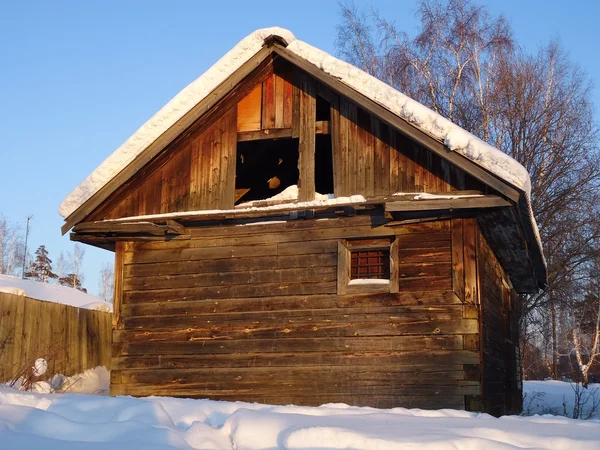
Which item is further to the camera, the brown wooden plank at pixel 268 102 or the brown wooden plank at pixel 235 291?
the brown wooden plank at pixel 268 102

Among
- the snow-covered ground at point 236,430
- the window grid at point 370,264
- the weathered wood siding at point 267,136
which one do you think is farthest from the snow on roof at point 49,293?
the snow-covered ground at point 236,430

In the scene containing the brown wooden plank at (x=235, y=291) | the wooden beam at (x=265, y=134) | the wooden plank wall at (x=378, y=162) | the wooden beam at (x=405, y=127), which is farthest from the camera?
the wooden beam at (x=265, y=134)

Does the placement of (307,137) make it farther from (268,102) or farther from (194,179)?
(194,179)

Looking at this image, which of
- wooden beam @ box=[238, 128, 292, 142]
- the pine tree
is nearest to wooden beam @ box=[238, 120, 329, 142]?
wooden beam @ box=[238, 128, 292, 142]

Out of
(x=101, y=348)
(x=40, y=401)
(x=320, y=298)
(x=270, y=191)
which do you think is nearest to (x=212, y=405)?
(x=40, y=401)

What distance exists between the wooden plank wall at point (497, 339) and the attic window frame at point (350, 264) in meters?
1.21

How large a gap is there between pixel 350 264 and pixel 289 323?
127 centimetres

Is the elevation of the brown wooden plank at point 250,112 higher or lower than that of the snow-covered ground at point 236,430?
higher

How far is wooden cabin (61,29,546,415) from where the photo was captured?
9.21m

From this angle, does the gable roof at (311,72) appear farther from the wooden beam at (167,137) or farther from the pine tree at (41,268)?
the pine tree at (41,268)

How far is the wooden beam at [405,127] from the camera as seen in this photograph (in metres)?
8.78

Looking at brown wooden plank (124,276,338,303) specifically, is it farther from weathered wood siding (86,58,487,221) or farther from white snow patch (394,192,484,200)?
white snow patch (394,192,484,200)

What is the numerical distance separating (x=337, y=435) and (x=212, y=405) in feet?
6.75

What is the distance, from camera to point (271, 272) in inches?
404
